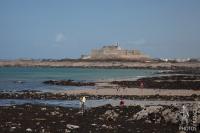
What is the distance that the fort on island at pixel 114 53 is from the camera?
7387 inches

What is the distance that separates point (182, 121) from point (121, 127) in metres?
2.31

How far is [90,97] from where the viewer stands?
35.4 meters

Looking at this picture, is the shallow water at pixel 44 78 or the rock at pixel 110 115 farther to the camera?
the shallow water at pixel 44 78

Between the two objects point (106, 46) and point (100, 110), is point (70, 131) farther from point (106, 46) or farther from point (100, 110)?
point (106, 46)

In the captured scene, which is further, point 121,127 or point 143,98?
point 143,98

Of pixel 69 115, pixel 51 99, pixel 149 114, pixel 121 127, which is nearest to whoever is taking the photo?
pixel 121 127

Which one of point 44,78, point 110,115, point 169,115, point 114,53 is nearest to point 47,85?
point 44,78

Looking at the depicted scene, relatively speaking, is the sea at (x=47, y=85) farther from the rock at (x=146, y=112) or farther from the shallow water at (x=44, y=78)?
the rock at (x=146, y=112)

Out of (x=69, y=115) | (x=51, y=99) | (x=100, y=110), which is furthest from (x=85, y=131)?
(x=51, y=99)

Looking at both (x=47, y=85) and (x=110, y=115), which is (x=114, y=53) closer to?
(x=47, y=85)

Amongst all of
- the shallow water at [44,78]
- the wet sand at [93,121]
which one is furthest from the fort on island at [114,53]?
the wet sand at [93,121]

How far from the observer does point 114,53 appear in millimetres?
188625

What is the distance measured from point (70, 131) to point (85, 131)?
53cm

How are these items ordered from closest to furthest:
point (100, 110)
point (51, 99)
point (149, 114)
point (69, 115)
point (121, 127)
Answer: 1. point (121, 127)
2. point (149, 114)
3. point (69, 115)
4. point (100, 110)
5. point (51, 99)
